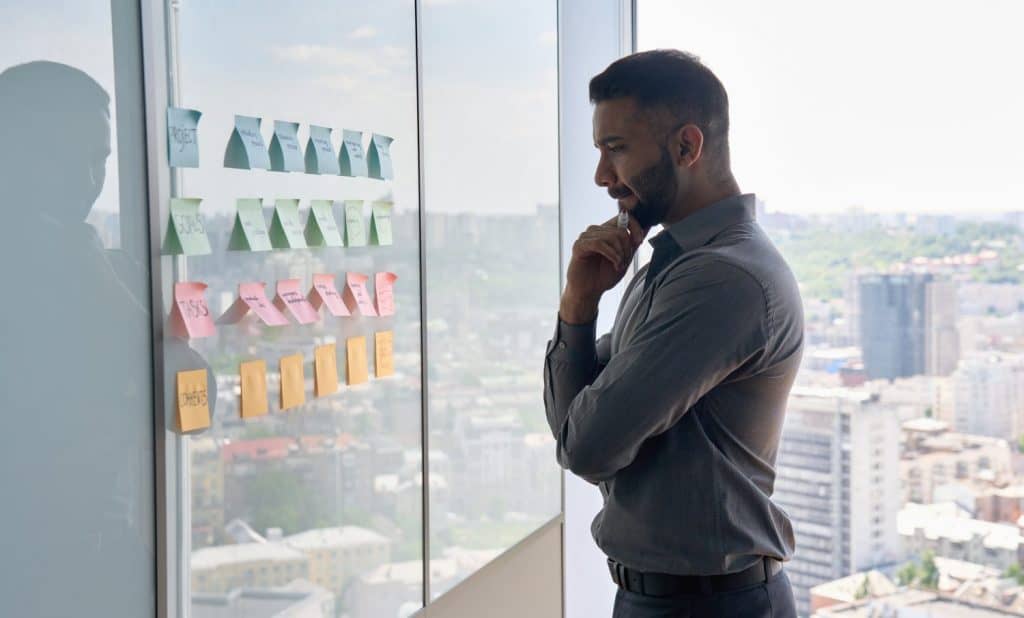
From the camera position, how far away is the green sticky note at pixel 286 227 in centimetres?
180

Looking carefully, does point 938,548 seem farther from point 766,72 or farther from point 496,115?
point 496,115

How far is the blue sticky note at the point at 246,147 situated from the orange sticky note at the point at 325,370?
388mm

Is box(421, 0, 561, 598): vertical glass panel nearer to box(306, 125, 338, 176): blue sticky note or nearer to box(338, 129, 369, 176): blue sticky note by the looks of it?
box(338, 129, 369, 176): blue sticky note

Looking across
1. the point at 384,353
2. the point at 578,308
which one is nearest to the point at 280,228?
the point at 384,353

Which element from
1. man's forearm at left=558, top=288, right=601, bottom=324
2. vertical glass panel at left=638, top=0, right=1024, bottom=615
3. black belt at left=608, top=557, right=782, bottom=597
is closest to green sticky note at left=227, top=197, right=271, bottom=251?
man's forearm at left=558, top=288, right=601, bottom=324

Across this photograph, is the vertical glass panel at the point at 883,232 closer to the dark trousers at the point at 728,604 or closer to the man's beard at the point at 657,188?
the man's beard at the point at 657,188

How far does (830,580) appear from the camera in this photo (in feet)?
10.9

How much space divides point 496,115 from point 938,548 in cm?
193

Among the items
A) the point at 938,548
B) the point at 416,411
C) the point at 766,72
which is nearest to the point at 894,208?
the point at 766,72

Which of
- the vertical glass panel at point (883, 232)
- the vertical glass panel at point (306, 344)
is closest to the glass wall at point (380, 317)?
the vertical glass panel at point (306, 344)

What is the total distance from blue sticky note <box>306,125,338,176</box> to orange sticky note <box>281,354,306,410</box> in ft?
1.19

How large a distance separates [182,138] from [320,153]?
1.32 ft

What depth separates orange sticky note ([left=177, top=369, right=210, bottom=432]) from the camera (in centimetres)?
157

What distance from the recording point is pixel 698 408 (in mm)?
1589
